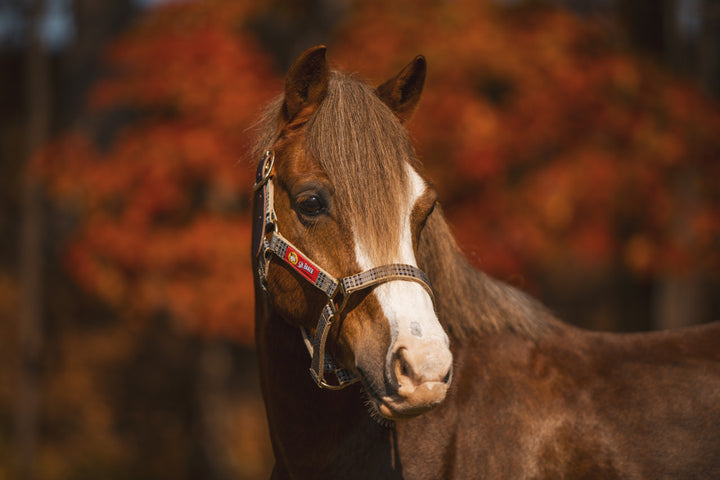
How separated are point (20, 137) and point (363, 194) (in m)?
14.6

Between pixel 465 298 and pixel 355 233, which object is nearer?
pixel 355 233

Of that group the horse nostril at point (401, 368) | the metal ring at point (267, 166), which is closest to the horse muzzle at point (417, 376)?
the horse nostril at point (401, 368)

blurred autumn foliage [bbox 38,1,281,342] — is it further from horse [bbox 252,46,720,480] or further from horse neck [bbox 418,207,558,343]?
horse neck [bbox 418,207,558,343]

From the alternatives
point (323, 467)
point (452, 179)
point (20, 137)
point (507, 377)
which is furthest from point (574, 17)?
point (20, 137)

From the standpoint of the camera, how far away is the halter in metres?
2.10

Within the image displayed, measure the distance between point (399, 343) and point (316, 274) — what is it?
0.44 meters

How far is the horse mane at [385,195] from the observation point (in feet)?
7.27

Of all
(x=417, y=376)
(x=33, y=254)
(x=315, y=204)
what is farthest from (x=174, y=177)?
(x=417, y=376)

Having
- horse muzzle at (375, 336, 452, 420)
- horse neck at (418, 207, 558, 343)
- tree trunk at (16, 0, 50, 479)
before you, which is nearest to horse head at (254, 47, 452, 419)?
horse muzzle at (375, 336, 452, 420)

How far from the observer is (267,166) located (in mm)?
2477

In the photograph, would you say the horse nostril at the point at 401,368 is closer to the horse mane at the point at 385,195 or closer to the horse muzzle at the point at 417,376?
the horse muzzle at the point at 417,376

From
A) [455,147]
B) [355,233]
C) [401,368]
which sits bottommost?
[401,368]

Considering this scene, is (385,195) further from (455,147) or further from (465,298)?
(455,147)

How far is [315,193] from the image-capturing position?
225 centimetres
